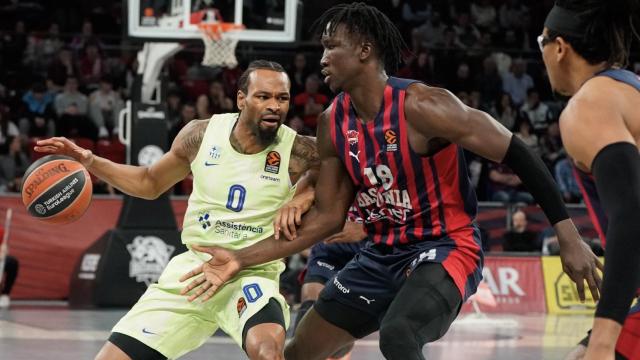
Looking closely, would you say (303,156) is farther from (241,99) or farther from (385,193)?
(385,193)

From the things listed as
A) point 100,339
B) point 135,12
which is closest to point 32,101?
point 135,12

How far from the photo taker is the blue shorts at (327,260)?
717 centimetres

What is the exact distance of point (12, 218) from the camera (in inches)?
502

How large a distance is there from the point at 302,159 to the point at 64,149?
129cm

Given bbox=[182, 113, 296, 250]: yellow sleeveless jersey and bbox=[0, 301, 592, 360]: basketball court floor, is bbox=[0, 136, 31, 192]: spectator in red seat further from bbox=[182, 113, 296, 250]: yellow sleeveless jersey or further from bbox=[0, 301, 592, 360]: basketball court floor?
bbox=[182, 113, 296, 250]: yellow sleeveless jersey

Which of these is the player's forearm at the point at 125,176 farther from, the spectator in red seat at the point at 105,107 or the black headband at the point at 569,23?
the spectator in red seat at the point at 105,107

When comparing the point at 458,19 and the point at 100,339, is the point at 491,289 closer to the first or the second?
the point at 100,339

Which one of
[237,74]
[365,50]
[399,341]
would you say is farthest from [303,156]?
[237,74]

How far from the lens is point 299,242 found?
5.05 m

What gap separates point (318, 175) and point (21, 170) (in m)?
9.62

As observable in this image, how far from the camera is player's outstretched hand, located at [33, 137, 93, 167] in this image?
5.42 meters

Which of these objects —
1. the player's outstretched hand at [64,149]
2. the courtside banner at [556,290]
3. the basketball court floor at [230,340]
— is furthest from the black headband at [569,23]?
the courtside banner at [556,290]

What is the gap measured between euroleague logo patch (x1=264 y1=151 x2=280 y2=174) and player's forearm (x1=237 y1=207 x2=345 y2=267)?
48cm

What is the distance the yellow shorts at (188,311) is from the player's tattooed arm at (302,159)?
0.58 meters
